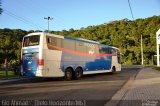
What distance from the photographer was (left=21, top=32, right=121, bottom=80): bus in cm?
1855

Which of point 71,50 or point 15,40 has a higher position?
point 15,40

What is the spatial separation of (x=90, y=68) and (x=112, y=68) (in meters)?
5.55

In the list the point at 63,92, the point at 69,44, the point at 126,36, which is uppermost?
the point at 126,36

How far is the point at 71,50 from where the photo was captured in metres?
21.3

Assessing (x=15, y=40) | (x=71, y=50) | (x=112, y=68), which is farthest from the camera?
(x=15, y=40)

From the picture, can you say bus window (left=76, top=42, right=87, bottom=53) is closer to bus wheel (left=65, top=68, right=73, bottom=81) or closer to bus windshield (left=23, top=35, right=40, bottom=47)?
bus wheel (left=65, top=68, right=73, bottom=81)

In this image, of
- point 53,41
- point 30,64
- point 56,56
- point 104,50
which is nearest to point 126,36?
point 104,50

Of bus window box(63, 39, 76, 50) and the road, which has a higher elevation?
bus window box(63, 39, 76, 50)

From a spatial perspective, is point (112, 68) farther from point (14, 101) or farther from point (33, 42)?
point (14, 101)

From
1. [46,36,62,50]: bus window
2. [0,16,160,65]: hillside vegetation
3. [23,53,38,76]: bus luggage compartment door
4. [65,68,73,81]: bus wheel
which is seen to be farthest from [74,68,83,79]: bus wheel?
[0,16,160,65]: hillside vegetation

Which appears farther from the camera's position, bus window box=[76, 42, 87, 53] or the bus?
bus window box=[76, 42, 87, 53]

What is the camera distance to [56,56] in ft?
63.8

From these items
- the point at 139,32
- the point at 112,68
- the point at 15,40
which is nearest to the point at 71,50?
the point at 112,68

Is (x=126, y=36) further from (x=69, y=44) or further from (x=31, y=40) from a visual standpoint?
(x=31, y=40)
